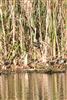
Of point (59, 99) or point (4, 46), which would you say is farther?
point (4, 46)

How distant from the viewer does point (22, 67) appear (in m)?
16.4

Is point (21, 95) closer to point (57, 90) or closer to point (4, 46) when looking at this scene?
point (57, 90)

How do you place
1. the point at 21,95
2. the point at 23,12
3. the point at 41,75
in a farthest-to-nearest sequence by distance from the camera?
the point at 23,12, the point at 41,75, the point at 21,95

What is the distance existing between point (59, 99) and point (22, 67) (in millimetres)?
5762

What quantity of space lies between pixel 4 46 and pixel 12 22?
34.2 inches

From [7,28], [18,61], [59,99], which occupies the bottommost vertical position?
[59,99]

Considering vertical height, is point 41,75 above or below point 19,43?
below

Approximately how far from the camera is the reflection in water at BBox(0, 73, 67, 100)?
11297 mm

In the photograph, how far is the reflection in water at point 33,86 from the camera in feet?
37.1

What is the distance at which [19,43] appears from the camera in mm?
17047

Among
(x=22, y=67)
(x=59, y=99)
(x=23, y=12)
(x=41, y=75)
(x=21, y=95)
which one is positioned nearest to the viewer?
(x=59, y=99)

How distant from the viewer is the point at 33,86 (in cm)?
1288

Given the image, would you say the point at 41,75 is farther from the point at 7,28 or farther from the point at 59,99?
the point at 59,99

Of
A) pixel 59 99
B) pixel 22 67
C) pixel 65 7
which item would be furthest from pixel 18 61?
pixel 59 99
